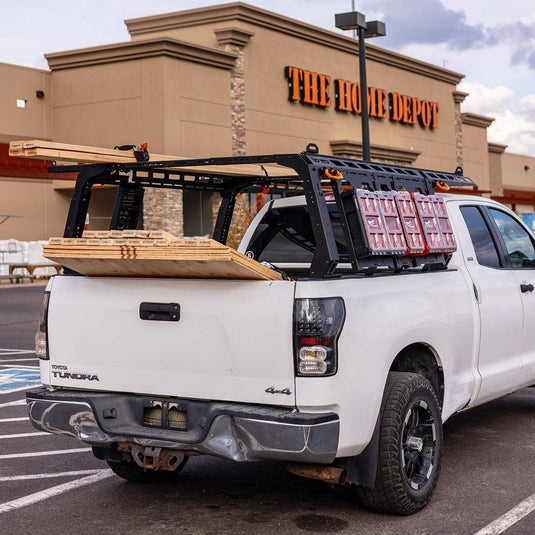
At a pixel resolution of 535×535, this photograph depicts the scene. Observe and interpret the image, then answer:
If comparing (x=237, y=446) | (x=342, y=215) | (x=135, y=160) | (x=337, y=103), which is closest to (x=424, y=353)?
(x=342, y=215)

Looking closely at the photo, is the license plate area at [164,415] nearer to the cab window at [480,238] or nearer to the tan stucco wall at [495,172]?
the cab window at [480,238]

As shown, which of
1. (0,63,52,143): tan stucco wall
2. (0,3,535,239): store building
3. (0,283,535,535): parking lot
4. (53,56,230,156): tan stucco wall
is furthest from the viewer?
(0,63,52,143): tan stucco wall

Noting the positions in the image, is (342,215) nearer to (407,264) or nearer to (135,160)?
(407,264)

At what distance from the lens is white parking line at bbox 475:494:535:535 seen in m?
5.37

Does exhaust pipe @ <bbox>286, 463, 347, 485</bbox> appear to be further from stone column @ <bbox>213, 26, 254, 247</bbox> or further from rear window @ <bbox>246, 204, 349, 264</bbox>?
stone column @ <bbox>213, 26, 254, 247</bbox>

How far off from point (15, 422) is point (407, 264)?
4495 millimetres

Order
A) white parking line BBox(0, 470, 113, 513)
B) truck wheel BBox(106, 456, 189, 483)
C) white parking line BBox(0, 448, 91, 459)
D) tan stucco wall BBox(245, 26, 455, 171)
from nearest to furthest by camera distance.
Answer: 1. white parking line BBox(0, 470, 113, 513)
2. truck wheel BBox(106, 456, 189, 483)
3. white parking line BBox(0, 448, 91, 459)
4. tan stucco wall BBox(245, 26, 455, 171)

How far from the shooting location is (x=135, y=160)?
6.31 m

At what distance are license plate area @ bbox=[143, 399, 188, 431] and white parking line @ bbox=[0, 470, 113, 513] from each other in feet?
4.00

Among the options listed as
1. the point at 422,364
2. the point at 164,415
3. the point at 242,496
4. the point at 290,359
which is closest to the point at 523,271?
the point at 422,364

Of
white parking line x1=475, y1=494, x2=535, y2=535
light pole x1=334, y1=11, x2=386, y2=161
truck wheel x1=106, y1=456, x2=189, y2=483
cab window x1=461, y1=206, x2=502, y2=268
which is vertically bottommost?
white parking line x1=475, y1=494, x2=535, y2=535

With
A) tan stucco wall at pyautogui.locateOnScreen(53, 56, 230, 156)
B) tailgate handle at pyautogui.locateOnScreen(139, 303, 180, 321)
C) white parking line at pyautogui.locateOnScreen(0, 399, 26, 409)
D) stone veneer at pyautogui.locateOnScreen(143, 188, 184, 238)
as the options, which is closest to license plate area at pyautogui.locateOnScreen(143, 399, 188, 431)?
tailgate handle at pyautogui.locateOnScreen(139, 303, 180, 321)

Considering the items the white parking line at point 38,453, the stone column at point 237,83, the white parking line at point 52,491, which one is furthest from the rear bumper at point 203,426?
the stone column at point 237,83

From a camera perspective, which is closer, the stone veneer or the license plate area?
the license plate area
